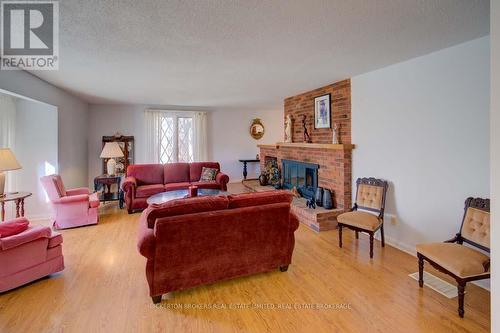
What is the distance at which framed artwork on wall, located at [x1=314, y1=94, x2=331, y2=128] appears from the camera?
437 centimetres

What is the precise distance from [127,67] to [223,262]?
2680 mm

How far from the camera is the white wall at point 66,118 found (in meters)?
3.19

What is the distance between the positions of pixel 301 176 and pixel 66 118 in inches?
181

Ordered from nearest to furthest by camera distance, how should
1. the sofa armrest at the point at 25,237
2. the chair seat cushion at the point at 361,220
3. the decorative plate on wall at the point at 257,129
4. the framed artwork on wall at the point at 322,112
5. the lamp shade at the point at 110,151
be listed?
the sofa armrest at the point at 25,237, the chair seat cushion at the point at 361,220, the framed artwork on wall at the point at 322,112, the lamp shade at the point at 110,151, the decorative plate on wall at the point at 257,129

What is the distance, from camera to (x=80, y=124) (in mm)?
5562

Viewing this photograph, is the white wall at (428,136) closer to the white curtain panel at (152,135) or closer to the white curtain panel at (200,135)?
the white curtain panel at (200,135)

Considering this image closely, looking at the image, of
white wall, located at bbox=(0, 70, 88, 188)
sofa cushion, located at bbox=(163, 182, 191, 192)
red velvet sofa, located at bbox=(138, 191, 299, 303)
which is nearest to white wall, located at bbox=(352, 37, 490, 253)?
red velvet sofa, located at bbox=(138, 191, 299, 303)

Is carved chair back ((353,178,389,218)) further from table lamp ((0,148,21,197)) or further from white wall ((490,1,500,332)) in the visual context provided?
table lamp ((0,148,21,197))

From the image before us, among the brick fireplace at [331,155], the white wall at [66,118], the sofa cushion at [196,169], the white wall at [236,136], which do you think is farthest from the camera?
the white wall at [236,136]

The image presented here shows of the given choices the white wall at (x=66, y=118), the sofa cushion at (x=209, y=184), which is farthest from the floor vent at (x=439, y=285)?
the white wall at (x=66, y=118)

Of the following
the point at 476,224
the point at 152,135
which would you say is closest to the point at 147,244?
the point at 476,224

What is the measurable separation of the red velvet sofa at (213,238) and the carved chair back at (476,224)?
1524 millimetres

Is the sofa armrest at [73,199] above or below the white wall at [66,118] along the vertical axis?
below

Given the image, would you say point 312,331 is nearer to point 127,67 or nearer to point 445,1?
point 445,1
